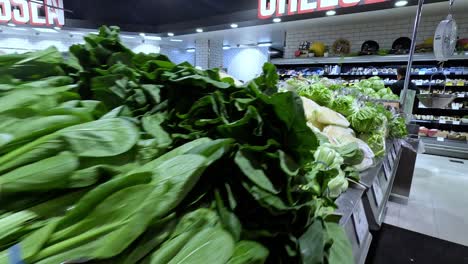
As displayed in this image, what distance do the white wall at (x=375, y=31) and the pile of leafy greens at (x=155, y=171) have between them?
706 centimetres

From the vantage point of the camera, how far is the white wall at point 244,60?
11562 mm

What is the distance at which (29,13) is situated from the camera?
787cm

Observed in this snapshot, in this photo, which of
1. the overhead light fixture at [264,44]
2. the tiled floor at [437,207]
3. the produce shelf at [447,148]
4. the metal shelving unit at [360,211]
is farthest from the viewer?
the overhead light fixture at [264,44]

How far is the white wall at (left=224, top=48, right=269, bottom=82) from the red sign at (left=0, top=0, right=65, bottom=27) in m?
6.36

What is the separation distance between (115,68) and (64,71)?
7.5 inches

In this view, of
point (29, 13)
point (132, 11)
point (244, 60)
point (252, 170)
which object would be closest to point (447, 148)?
point (252, 170)

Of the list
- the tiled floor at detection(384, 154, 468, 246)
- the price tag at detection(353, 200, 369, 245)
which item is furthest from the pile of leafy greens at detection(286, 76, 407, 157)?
the tiled floor at detection(384, 154, 468, 246)

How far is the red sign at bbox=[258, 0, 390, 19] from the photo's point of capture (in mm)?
5056

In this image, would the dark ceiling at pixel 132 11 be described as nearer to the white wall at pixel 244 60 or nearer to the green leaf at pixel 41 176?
the white wall at pixel 244 60

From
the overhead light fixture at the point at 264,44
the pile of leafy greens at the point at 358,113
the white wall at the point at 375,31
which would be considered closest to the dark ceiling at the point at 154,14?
the white wall at the point at 375,31

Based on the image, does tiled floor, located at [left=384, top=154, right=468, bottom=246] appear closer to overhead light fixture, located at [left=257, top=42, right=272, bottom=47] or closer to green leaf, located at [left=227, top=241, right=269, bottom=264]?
green leaf, located at [left=227, top=241, right=269, bottom=264]

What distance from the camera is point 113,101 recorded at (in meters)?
0.63

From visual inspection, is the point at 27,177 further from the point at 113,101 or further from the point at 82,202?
the point at 113,101

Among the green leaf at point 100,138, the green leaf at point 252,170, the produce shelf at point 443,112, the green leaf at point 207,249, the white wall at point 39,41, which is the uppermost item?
the white wall at point 39,41
